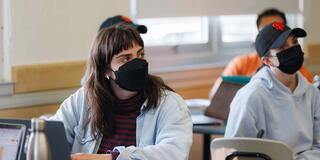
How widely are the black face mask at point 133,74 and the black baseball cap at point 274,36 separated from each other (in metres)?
0.80

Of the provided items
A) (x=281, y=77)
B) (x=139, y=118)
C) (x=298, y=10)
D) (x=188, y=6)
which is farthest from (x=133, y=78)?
(x=298, y=10)

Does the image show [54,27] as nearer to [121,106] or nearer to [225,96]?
[225,96]

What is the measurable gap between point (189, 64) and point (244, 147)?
2213 millimetres

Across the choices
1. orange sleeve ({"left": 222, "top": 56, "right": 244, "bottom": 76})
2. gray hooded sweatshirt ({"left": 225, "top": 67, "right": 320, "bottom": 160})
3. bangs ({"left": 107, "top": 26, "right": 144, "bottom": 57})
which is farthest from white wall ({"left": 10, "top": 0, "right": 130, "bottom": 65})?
gray hooded sweatshirt ({"left": 225, "top": 67, "right": 320, "bottom": 160})

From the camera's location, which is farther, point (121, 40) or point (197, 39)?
point (197, 39)

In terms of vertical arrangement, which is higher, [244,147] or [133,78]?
[133,78]

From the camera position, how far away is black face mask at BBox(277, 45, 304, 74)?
308 cm

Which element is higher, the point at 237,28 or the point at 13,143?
the point at 237,28

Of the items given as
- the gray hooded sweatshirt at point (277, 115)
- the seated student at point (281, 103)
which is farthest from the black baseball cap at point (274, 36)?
the gray hooded sweatshirt at point (277, 115)

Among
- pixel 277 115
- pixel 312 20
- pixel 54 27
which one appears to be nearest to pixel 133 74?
pixel 277 115

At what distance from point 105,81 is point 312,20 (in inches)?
124

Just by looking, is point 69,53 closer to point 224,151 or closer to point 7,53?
point 7,53

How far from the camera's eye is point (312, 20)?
5453mm

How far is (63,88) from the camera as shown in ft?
12.7
